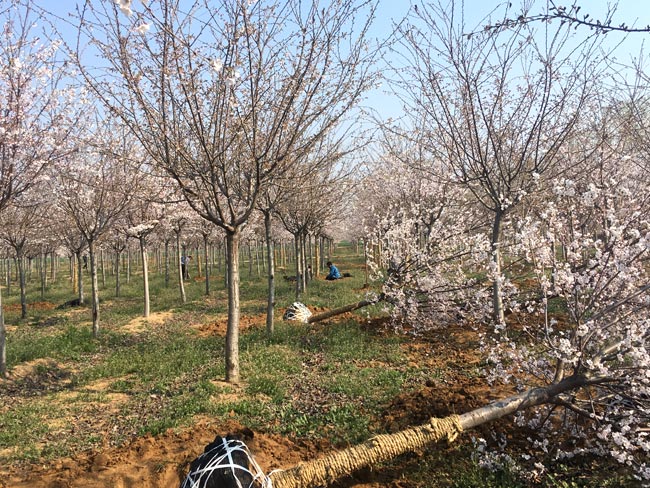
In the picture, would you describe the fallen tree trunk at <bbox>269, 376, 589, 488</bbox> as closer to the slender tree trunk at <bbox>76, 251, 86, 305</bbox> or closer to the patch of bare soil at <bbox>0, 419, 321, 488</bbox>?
the patch of bare soil at <bbox>0, 419, 321, 488</bbox>

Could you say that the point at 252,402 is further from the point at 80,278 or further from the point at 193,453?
the point at 80,278

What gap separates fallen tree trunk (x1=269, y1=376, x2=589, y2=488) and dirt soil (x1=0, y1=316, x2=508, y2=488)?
0.67m

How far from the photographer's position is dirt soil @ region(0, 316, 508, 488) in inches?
159

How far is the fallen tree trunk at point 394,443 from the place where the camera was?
328 cm

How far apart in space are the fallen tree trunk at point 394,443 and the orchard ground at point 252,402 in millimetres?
495

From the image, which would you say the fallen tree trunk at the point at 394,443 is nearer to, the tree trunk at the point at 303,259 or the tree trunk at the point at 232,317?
the tree trunk at the point at 232,317

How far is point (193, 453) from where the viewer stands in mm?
4441

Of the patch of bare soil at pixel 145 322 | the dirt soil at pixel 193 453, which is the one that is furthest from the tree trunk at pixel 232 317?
the patch of bare soil at pixel 145 322

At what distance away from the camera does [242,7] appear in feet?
18.5

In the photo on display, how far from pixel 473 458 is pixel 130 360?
7157mm

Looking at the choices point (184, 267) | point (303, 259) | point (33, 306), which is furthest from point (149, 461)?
point (184, 267)

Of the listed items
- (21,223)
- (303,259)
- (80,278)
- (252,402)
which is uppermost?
(21,223)

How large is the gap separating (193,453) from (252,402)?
5.29ft

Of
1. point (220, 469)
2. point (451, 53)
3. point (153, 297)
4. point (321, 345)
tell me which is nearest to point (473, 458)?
point (220, 469)
